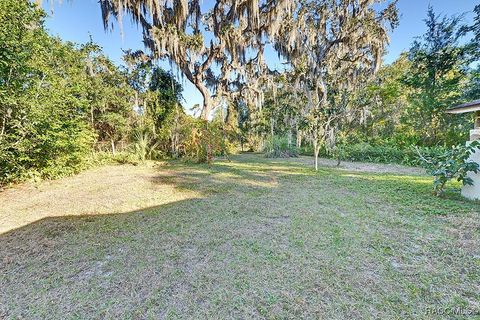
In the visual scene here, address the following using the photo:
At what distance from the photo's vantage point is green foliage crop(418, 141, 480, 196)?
3.03 m

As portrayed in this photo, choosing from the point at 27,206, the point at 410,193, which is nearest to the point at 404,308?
the point at 410,193

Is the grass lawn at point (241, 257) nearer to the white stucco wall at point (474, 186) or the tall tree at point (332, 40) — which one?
the white stucco wall at point (474, 186)

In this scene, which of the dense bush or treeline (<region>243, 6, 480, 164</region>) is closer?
the dense bush

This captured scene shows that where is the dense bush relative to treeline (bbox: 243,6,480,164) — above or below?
below

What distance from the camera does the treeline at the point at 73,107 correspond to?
3.64m

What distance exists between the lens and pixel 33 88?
3904 millimetres

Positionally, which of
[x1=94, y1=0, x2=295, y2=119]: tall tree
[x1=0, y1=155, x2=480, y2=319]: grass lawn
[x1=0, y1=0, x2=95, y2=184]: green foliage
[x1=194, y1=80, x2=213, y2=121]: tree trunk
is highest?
[x1=94, y1=0, x2=295, y2=119]: tall tree

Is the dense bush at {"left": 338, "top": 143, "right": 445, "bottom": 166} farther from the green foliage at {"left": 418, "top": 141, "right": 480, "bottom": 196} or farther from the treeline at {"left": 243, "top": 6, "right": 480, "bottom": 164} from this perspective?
the green foliage at {"left": 418, "top": 141, "right": 480, "bottom": 196}

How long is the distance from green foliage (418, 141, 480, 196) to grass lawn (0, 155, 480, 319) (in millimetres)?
354

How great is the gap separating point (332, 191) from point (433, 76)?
10.1 metres

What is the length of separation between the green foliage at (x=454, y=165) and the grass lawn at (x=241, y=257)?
35 centimetres

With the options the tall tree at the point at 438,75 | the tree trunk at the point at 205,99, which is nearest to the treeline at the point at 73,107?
the tree trunk at the point at 205,99

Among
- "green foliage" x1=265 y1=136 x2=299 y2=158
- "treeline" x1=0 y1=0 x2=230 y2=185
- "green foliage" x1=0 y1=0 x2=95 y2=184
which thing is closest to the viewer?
"green foliage" x1=0 y1=0 x2=95 y2=184

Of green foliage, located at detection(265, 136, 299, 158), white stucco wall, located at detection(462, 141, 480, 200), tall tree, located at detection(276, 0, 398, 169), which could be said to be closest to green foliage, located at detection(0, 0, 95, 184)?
white stucco wall, located at detection(462, 141, 480, 200)
